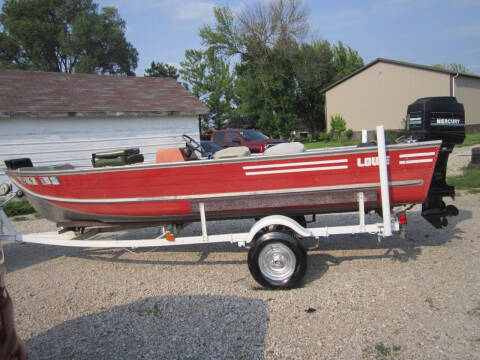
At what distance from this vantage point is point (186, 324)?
3070 mm

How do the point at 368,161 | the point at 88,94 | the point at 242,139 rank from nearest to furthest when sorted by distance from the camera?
the point at 368,161, the point at 88,94, the point at 242,139

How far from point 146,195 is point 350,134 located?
25.0 m

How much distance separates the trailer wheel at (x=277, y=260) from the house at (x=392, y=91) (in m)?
21.7

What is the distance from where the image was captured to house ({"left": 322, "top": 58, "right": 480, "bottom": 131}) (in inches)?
836

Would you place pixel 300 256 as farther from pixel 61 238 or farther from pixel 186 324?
pixel 61 238

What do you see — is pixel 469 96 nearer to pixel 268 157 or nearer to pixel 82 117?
pixel 82 117

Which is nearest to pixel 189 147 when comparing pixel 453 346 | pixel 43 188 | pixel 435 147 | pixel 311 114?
pixel 43 188

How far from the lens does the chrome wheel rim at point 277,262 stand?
3619 millimetres

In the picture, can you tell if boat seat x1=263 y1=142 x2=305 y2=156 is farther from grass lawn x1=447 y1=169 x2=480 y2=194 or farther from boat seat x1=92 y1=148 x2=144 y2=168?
grass lawn x1=447 y1=169 x2=480 y2=194

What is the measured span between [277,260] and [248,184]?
0.87 metres

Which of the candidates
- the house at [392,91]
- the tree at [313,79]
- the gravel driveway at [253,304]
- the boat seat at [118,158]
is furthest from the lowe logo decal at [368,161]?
the tree at [313,79]

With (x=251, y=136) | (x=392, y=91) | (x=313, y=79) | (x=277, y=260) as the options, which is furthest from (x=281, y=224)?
(x=313, y=79)

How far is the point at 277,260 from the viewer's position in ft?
12.0

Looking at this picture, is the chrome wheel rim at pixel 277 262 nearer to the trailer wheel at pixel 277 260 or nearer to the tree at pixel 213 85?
the trailer wheel at pixel 277 260
